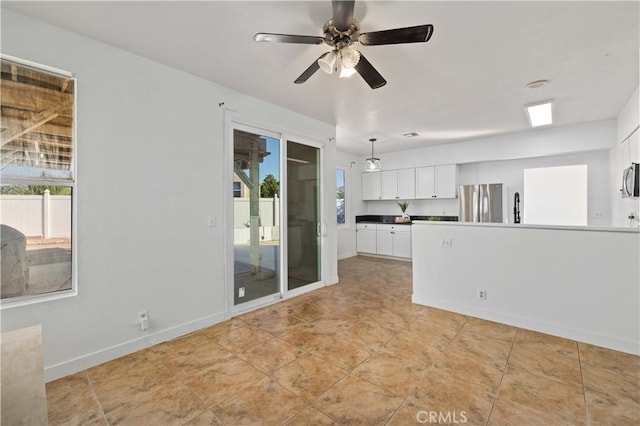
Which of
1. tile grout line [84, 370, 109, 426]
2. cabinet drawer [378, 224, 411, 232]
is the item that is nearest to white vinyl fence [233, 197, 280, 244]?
tile grout line [84, 370, 109, 426]

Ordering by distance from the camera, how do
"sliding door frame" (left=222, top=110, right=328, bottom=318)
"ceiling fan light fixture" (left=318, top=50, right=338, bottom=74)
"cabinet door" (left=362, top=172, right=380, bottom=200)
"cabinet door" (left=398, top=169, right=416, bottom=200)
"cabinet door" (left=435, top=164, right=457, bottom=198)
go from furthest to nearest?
"cabinet door" (left=362, top=172, right=380, bottom=200)
"cabinet door" (left=398, top=169, right=416, bottom=200)
"cabinet door" (left=435, top=164, right=457, bottom=198)
"sliding door frame" (left=222, top=110, right=328, bottom=318)
"ceiling fan light fixture" (left=318, top=50, right=338, bottom=74)

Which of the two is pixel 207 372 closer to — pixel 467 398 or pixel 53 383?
pixel 53 383

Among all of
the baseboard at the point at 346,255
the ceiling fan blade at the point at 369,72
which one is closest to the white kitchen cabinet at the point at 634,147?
the ceiling fan blade at the point at 369,72

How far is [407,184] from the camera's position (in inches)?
268

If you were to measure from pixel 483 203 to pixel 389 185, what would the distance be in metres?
2.14

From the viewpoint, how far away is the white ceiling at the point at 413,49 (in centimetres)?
198

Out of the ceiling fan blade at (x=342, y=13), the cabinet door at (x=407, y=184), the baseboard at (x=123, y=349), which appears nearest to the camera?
the ceiling fan blade at (x=342, y=13)

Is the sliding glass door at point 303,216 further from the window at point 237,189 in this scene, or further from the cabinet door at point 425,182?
the cabinet door at point 425,182

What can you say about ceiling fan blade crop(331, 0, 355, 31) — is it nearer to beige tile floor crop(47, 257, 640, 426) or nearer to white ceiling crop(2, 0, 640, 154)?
white ceiling crop(2, 0, 640, 154)

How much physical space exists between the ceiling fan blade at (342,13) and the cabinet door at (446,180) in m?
5.03

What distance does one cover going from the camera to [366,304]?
3.75 m

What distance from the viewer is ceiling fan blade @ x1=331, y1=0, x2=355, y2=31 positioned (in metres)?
1.64

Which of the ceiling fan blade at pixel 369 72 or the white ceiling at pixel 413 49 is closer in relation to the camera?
the white ceiling at pixel 413 49

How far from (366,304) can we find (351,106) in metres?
2.71
